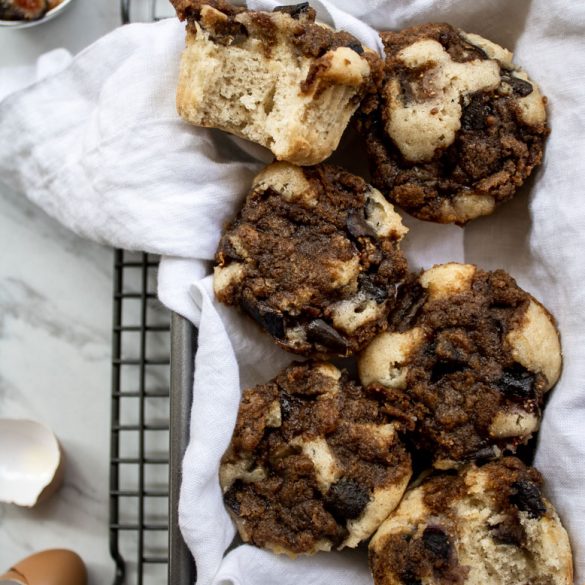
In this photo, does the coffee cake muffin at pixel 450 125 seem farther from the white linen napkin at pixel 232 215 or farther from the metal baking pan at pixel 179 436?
the metal baking pan at pixel 179 436

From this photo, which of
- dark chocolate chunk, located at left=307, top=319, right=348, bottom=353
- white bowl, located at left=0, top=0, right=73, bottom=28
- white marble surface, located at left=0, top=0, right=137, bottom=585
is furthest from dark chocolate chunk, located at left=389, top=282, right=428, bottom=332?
white bowl, located at left=0, top=0, right=73, bottom=28

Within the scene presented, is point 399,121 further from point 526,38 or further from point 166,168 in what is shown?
point 166,168

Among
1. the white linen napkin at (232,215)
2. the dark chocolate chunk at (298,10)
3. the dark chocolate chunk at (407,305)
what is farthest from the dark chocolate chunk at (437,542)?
the dark chocolate chunk at (298,10)

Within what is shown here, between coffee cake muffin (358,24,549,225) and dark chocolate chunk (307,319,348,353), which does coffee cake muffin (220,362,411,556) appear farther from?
coffee cake muffin (358,24,549,225)

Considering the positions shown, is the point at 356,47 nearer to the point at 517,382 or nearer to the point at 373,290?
the point at 373,290

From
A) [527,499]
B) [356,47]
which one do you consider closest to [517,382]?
[527,499]

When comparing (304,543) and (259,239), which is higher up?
(259,239)

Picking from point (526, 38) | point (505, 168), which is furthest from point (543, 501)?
point (526, 38)
